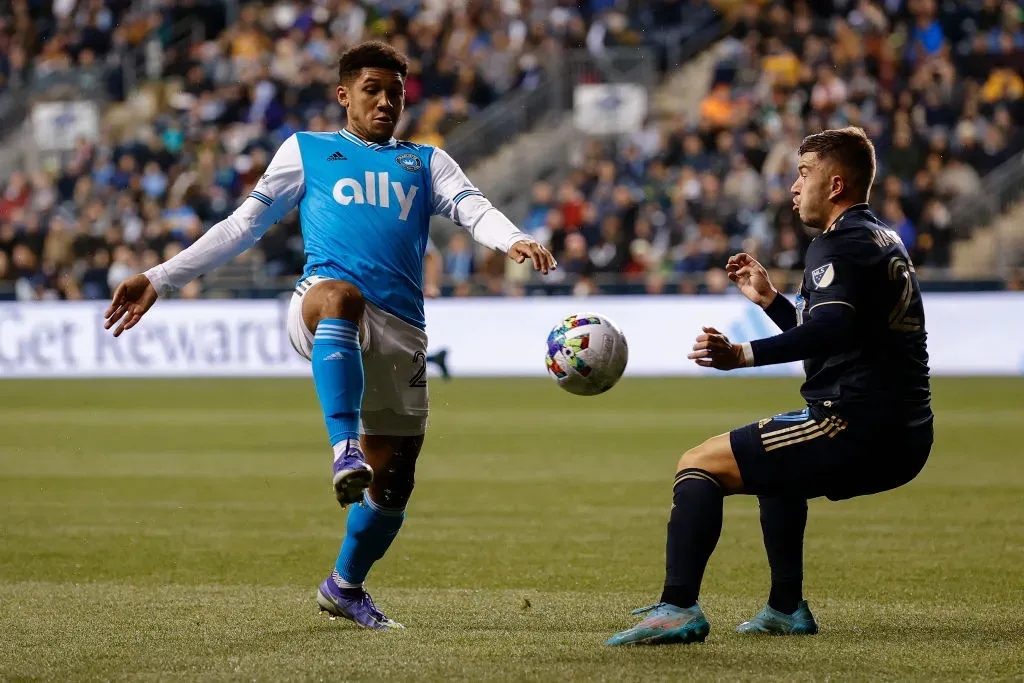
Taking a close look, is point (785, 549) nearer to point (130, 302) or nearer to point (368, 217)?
point (368, 217)

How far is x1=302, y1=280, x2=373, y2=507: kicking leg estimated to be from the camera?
5691 millimetres

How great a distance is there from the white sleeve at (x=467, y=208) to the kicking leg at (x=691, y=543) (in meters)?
1.24

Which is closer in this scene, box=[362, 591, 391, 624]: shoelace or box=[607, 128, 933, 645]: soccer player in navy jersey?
box=[607, 128, 933, 645]: soccer player in navy jersey

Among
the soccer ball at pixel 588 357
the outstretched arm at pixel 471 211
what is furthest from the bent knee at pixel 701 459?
the outstretched arm at pixel 471 211

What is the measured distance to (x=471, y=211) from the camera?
6.26 meters

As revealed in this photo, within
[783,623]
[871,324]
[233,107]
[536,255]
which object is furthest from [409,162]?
[233,107]

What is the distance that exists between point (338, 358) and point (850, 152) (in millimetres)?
2118

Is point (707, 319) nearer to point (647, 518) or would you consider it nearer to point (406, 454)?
point (647, 518)

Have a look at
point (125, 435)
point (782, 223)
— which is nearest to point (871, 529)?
point (125, 435)

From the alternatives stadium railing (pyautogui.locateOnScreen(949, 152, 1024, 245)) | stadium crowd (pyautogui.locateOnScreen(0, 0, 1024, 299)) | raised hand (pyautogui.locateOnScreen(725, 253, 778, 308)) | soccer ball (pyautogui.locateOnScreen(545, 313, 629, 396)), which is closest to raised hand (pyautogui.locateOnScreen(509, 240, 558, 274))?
soccer ball (pyautogui.locateOnScreen(545, 313, 629, 396))

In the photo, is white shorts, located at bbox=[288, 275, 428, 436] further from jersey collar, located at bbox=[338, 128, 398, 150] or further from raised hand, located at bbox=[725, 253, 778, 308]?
raised hand, located at bbox=[725, 253, 778, 308]

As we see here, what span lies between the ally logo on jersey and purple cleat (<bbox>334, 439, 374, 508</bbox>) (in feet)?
3.96

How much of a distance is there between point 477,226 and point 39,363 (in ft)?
61.9

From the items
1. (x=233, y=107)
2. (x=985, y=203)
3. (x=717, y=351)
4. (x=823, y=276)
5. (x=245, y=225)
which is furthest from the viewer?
(x=233, y=107)
